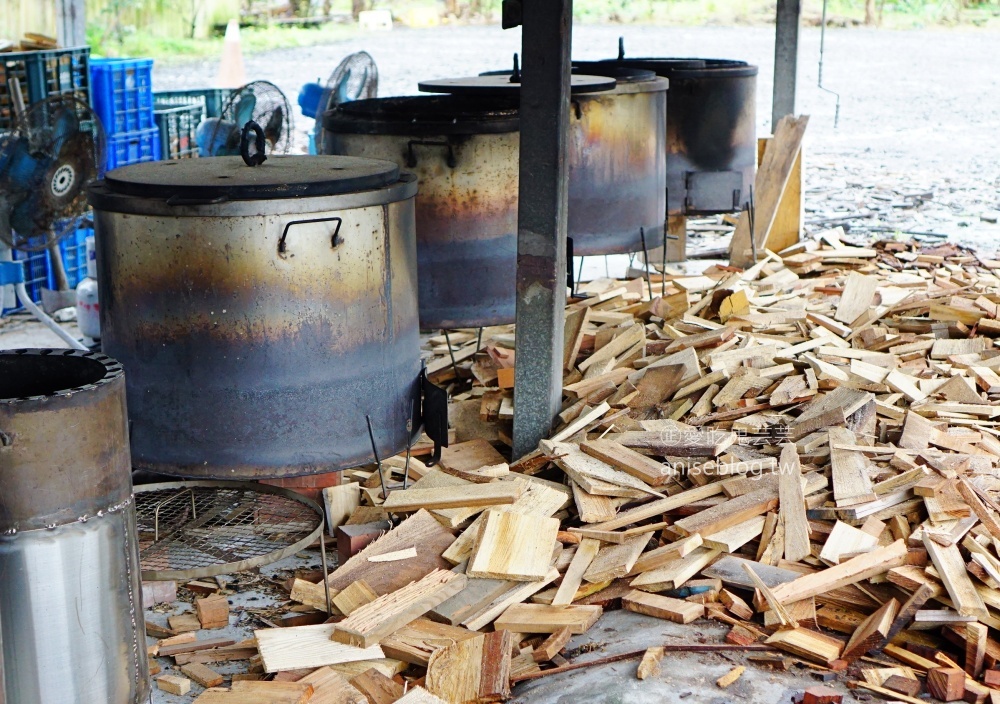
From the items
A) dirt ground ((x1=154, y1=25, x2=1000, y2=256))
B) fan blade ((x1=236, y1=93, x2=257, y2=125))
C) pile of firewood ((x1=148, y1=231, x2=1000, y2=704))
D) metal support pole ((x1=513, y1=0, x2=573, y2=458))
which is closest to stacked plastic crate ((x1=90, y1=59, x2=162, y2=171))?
fan blade ((x1=236, y1=93, x2=257, y2=125))

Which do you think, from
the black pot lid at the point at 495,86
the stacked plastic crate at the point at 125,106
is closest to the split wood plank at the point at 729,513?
the black pot lid at the point at 495,86

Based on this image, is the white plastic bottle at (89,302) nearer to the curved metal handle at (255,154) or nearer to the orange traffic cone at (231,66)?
the curved metal handle at (255,154)

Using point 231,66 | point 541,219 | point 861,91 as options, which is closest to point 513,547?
point 541,219

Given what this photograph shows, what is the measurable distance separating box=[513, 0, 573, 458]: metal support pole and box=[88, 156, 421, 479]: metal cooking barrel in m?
1.01

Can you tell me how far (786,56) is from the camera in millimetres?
10547

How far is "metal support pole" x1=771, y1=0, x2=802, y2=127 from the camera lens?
34.2 ft

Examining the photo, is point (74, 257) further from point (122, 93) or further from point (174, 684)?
point (174, 684)

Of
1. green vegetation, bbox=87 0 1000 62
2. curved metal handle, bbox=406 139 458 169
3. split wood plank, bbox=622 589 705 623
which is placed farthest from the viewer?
green vegetation, bbox=87 0 1000 62

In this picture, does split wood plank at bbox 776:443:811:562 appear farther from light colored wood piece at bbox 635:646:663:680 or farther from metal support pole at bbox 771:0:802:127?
metal support pole at bbox 771:0:802:127

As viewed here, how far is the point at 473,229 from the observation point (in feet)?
20.5

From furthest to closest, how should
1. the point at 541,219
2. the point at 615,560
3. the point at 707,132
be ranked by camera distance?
the point at 707,132
the point at 541,219
the point at 615,560

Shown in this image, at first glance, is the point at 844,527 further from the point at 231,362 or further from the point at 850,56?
the point at 850,56

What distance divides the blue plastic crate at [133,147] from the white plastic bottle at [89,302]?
1.61 meters

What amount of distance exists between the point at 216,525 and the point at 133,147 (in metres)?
5.79
